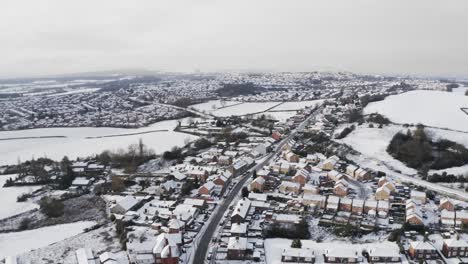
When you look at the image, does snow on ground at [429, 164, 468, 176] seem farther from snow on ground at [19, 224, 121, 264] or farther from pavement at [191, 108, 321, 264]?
snow on ground at [19, 224, 121, 264]

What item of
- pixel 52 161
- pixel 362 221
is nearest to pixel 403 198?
pixel 362 221

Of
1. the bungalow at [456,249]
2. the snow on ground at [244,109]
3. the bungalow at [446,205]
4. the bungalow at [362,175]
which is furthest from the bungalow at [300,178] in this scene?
the snow on ground at [244,109]

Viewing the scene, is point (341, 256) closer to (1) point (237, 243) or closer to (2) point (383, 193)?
(1) point (237, 243)

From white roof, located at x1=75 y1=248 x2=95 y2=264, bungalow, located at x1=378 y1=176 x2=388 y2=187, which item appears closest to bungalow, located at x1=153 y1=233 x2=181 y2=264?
white roof, located at x1=75 y1=248 x2=95 y2=264

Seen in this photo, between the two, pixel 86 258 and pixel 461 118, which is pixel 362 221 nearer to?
pixel 86 258

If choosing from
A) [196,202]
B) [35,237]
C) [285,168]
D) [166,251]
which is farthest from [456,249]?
[35,237]

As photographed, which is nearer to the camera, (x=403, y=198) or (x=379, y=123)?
(x=403, y=198)

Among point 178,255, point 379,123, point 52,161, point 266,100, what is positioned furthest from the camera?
point 266,100
